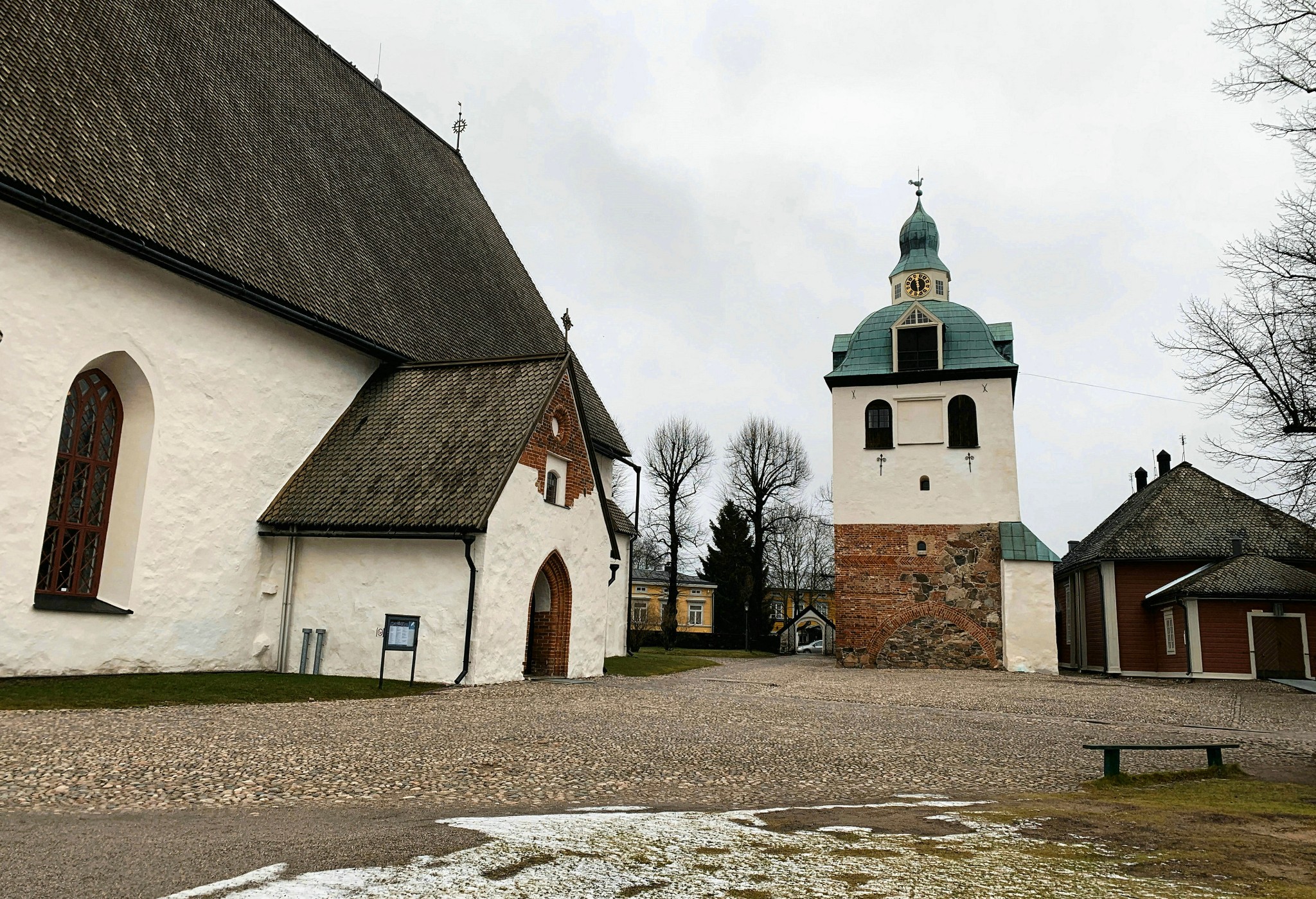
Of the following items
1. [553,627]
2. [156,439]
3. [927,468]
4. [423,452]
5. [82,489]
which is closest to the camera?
[82,489]

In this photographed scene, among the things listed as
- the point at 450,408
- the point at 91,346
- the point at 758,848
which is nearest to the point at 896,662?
the point at 450,408

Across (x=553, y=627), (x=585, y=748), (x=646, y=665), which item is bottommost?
(x=585, y=748)

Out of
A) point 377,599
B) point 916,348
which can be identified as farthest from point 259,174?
point 916,348

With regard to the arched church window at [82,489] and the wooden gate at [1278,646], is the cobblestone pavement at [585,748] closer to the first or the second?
the arched church window at [82,489]

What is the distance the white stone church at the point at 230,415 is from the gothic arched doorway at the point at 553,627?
0.14 ft

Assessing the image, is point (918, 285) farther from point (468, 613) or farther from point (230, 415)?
point (230, 415)

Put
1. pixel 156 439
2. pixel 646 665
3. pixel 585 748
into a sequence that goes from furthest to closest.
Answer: pixel 646 665
pixel 156 439
pixel 585 748

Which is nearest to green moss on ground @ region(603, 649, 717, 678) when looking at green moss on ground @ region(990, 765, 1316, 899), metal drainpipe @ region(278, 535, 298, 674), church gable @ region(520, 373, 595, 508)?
church gable @ region(520, 373, 595, 508)

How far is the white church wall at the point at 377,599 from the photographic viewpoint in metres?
14.0

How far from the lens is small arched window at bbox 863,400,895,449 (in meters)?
27.0

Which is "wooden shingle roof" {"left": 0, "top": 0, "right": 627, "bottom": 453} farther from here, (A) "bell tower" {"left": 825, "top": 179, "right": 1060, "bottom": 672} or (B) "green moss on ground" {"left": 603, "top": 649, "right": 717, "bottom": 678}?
(A) "bell tower" {"left": 825, "top": 179, "right": 1060, "bottom": 672}

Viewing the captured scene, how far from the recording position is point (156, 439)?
1354 centimetres

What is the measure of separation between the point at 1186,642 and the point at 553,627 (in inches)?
756

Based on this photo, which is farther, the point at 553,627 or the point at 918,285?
the point at 918,285
